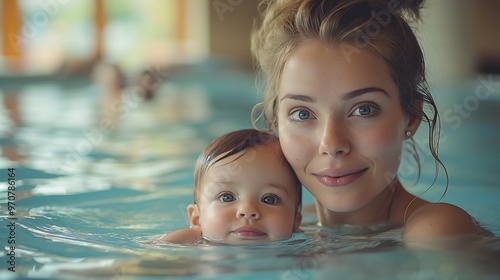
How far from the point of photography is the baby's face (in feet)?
7.93

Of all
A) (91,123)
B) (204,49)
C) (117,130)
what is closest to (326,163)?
(117,130)

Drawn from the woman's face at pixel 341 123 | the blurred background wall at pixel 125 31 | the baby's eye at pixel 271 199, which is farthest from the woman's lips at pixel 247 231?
the blurred background wall at pixel 125 31

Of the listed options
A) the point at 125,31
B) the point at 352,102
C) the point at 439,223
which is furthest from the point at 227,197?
the point at 125,31

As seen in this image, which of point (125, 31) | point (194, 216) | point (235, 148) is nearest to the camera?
point (235, 148)

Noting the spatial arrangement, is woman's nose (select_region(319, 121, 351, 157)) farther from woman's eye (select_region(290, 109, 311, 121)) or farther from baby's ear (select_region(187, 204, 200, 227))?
baby's ear (select_region(187, 204, 200, 227))

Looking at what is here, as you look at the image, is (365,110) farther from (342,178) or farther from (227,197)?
(227,197)

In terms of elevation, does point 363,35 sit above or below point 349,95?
above

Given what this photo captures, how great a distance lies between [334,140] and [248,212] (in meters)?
0.37

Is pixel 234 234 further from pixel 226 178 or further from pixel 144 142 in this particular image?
pixel 144 142

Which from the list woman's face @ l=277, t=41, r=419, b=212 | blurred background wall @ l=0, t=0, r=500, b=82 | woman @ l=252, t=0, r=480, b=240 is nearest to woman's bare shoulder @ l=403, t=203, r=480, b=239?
woman @ l=252, t=0, r=480, b=240

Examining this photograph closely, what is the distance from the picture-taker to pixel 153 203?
3576 millimetres

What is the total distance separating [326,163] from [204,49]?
15.9 meters

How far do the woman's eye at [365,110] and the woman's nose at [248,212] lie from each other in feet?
1.51

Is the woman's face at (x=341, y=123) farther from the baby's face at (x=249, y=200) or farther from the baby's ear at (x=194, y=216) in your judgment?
the baby's ear at (x=194, y=216)
